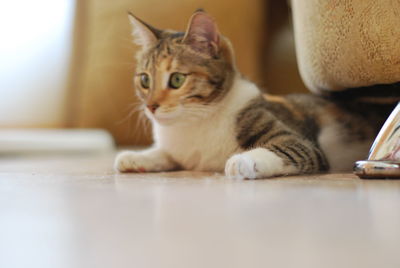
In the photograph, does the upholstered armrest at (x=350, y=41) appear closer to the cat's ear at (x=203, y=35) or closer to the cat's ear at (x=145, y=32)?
the cat's ear at (x=203, y=35)

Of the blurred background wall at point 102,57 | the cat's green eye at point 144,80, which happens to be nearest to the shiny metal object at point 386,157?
the cat's green eye at point 144,80

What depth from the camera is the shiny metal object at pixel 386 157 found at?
857 millimetres

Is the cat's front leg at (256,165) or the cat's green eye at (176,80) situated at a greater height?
the cat's green eye at (176,80)

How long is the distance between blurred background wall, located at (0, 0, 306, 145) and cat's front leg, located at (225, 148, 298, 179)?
1.20 metres

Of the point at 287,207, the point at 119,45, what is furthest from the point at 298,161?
the point at 119,45

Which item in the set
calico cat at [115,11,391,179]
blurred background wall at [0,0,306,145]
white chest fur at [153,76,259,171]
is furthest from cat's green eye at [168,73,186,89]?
blurred background wall at [0,0,306,145]

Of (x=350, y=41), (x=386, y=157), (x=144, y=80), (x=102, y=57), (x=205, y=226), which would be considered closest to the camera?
(x=205, y=226)

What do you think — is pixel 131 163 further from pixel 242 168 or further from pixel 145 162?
pixel 242 168

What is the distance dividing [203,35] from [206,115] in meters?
0.20

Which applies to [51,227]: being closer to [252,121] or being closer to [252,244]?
[252,244]

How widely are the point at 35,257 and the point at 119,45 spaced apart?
79.3 inches

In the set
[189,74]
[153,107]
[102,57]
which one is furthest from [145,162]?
[102,57]

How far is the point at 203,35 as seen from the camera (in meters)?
1.19

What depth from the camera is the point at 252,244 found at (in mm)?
439
